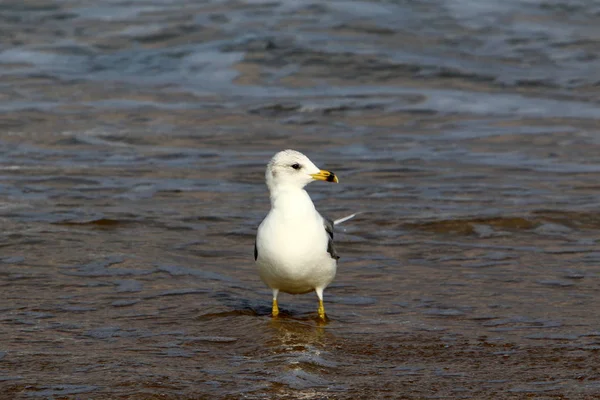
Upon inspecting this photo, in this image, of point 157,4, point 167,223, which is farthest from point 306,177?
point 157,4

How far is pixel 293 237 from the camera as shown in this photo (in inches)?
261

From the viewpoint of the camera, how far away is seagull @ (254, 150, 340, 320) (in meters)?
6.65

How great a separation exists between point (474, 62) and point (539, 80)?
1702mm

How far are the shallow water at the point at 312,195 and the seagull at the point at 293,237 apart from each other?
0.35 metres

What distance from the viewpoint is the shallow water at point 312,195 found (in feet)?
20.1

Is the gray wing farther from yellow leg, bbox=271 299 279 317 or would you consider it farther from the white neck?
yellow leg, bbox=271 299 279 317

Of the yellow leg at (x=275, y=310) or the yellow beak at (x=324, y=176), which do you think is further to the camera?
the yellow leg at (x=275, y=310)

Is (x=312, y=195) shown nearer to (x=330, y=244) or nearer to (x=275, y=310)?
(x=275, y=310)

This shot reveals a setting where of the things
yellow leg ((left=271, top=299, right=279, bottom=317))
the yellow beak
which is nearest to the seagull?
the yellow beak

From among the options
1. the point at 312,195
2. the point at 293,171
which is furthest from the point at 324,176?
the point at 312,195

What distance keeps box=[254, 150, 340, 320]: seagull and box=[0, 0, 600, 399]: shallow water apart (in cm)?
35

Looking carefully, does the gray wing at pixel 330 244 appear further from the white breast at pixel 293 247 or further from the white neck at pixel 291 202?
the white neck at pixel 291 202

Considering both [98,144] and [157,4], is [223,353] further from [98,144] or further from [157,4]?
[157,4]

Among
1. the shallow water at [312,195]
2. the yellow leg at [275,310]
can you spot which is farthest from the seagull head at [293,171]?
the shallow water at [312,195]
